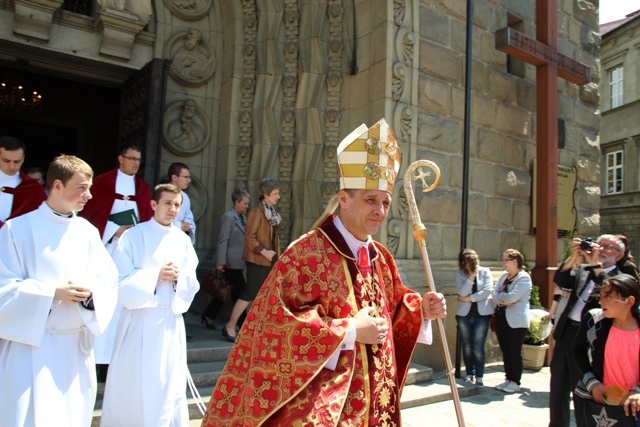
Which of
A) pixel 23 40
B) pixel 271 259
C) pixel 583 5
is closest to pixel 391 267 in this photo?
pixel 271 259

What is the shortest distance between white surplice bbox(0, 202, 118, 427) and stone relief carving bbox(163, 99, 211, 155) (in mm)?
4140

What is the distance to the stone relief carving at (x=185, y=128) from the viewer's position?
731 cm

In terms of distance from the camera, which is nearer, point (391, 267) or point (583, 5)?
point (391, 267)

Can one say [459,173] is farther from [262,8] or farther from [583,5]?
[583,5]

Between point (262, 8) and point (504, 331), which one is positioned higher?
point (262, 8)

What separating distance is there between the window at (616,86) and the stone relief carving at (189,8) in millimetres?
25843

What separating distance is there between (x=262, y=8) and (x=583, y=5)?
6.11m

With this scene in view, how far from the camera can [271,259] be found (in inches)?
231

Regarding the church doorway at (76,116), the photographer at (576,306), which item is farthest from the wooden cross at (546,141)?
the church doorway at (76,116)

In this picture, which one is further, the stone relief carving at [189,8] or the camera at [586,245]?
the stone relief carving at [189,8]

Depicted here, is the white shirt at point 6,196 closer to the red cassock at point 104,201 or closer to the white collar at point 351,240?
the red cassock at point 104,201

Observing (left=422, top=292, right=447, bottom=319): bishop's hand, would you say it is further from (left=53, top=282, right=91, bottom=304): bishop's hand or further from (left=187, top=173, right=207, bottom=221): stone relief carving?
(left=187, top=173, right=207, bottom=221): stone relief carving

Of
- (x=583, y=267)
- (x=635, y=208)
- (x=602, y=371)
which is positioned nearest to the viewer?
(x=602, y=371)

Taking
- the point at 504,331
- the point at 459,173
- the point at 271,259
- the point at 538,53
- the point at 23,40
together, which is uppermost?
the point at 538,53
